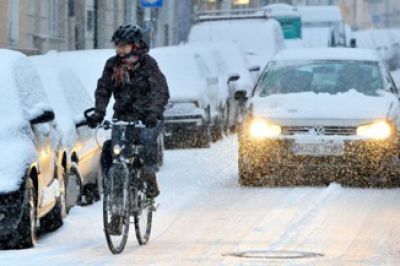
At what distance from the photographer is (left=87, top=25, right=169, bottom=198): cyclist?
1277cm

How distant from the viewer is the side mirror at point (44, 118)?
1294cm

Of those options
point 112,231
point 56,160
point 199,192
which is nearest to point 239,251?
point 112,231

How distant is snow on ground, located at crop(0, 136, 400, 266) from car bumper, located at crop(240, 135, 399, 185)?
29 centimetres

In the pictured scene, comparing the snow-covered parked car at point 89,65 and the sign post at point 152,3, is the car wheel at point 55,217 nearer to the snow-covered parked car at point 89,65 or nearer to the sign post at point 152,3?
the snow-covered parked car at point 89,65

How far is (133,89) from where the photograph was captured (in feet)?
42.3

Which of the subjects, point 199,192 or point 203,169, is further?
point 203,169

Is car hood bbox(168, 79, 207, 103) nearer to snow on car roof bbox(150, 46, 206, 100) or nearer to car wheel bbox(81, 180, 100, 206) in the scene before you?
snow on car roof bbox(150, 46, 206, 100)

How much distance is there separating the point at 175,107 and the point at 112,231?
13315mm

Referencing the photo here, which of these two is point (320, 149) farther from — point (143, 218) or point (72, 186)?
point (143, 218)

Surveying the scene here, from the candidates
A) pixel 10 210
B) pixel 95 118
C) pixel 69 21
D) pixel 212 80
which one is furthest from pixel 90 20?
pixel 10 210

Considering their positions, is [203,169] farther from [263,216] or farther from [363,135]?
[263,216]

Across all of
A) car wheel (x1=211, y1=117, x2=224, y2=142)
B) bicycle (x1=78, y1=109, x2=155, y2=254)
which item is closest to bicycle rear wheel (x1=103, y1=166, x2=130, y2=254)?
bicycle (x1=78, y1=109, x2=155, y2=254)

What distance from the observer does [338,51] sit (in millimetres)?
20578

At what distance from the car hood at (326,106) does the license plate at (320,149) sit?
33cm
